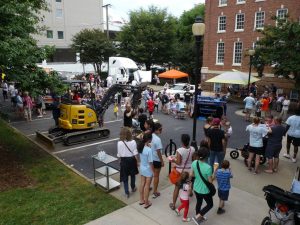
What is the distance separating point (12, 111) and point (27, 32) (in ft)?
36.7

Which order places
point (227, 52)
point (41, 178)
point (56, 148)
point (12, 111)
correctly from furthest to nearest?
point (227, 52) < point (12, 111) < point (56, 148) < point (41, 178)

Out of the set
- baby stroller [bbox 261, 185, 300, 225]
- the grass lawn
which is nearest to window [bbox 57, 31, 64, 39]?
the grass lawn

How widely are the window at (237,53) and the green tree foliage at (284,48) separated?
887cm

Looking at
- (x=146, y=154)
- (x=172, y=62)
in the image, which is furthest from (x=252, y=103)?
(x=172, y=62)

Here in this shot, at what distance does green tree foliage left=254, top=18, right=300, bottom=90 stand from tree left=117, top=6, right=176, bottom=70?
66.3ft

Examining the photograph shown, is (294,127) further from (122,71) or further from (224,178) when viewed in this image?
(122,71)

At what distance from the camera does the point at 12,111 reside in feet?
66.6

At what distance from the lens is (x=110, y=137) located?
14.1 m

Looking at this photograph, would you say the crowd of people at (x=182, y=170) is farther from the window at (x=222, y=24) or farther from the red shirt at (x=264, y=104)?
the window at (x=222, y=24)

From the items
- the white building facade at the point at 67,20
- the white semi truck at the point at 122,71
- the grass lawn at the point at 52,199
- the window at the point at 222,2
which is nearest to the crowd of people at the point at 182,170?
the grass lawn at the point at 52,199

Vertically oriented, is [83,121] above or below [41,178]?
above

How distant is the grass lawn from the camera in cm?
712

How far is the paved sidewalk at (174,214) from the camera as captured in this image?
6887mm

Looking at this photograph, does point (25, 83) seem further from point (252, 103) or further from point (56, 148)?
point (252, 103)
